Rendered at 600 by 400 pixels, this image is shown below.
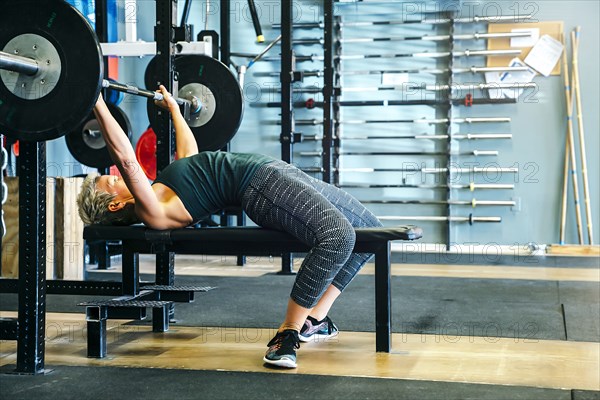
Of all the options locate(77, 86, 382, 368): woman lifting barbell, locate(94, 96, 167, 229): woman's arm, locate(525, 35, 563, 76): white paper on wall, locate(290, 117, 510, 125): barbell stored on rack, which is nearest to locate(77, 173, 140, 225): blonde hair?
locate(77, 86, 382, 368): woman lifting barbell

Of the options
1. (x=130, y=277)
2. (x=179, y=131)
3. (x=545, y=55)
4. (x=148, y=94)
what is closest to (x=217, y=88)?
(x=179, y=131)

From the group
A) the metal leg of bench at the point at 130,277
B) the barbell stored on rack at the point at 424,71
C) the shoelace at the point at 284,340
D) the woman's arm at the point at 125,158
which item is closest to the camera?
the woman's arm at the point at 125,158

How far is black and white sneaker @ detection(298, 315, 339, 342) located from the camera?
2639 millimetres

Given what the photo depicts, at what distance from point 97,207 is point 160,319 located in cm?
59

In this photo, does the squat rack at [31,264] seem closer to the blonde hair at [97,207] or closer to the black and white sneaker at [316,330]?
the blonde hair at [97,207]

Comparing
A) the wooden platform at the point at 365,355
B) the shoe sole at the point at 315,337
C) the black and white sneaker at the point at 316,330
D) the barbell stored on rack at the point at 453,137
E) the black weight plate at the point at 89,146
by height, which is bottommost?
the wooden platform at the point at 365,355

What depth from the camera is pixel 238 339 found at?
107 inches

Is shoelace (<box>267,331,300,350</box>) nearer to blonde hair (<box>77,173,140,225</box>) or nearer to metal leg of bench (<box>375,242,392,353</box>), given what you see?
metal leg of bench (<box>375,242,392,353</box>)

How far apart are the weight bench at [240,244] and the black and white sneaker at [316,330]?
10.3 inches

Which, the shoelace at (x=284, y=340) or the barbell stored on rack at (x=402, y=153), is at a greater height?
the barbell stored on rack at (x=402, y=153)

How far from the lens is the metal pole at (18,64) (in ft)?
6.30

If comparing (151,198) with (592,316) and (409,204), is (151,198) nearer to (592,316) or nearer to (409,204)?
(592,316)

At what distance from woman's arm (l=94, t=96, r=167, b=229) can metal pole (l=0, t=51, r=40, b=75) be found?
0.62ft

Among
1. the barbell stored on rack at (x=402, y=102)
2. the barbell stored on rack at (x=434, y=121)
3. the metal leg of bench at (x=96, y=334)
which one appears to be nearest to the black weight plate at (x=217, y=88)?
the metal leg of bench at (x=96, y=334)
